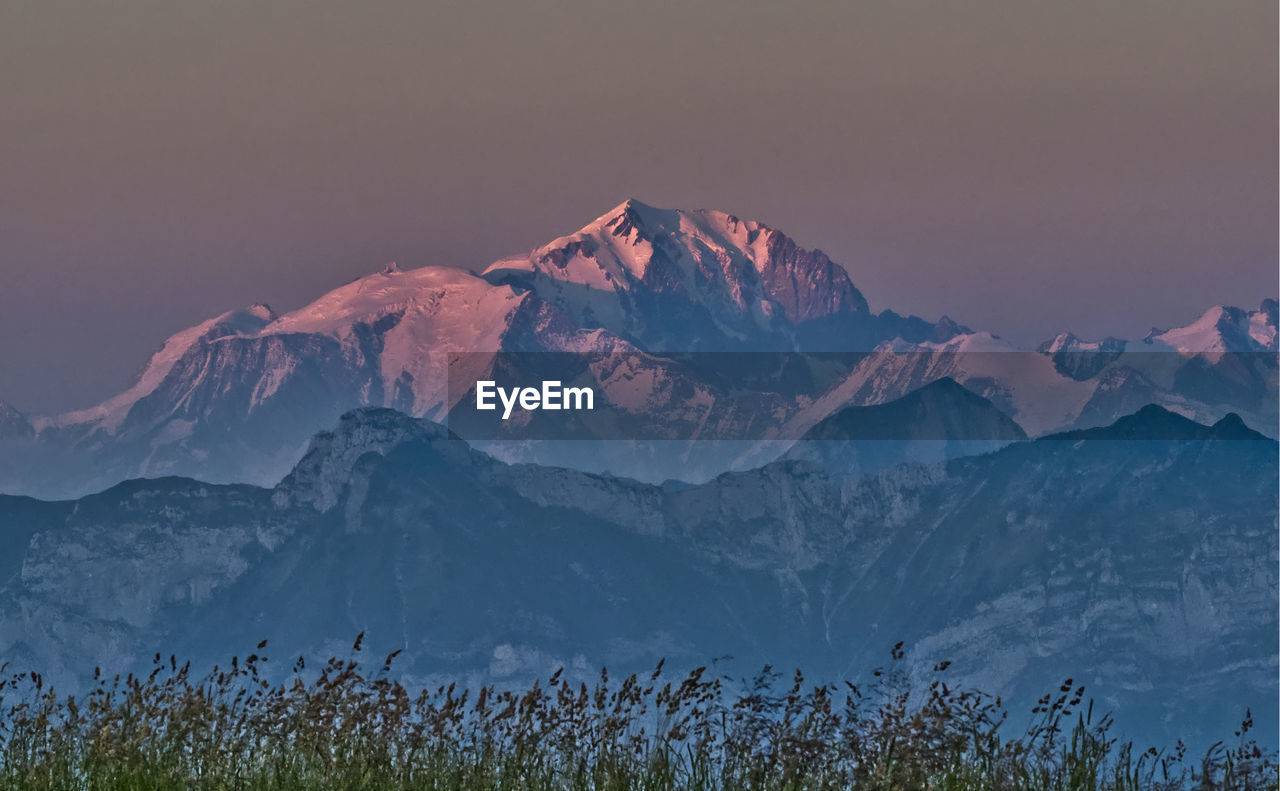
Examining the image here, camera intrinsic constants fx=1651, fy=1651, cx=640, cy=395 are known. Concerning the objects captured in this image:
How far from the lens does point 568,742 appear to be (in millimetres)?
15875

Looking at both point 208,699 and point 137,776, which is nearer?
point 137,776

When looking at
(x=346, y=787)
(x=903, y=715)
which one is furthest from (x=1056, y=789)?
(x=346, y=787)

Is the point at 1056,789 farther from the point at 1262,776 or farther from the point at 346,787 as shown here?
the point at 346,787

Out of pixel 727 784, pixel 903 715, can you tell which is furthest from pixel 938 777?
pixel 727 784

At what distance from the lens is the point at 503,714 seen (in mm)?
15664

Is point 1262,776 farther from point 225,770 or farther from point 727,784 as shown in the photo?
point 225,770

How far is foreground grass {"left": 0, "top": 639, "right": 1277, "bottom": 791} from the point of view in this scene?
48.2 ft

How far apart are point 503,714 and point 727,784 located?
2.21m

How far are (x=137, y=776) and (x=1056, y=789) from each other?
8.38m

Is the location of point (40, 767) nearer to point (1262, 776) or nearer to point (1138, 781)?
point (1138, 781)

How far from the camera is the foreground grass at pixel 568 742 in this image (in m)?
14.7

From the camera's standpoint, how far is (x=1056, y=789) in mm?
15180

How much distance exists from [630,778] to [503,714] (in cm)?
135

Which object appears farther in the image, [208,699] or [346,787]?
[208,699]
